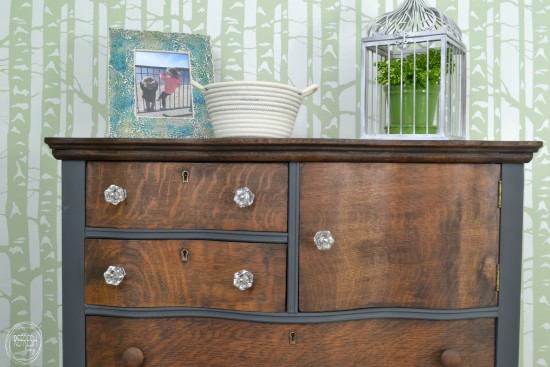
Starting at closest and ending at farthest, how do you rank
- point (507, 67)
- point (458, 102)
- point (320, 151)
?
point (320, 151), point (458, 102), point (507, 67)

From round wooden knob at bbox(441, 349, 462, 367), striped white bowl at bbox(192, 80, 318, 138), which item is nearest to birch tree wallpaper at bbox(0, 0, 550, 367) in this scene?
striped white bowl at bbox(192, 80, 318, 138)

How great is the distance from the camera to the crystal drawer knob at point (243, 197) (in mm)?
1124

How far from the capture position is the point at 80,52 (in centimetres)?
175

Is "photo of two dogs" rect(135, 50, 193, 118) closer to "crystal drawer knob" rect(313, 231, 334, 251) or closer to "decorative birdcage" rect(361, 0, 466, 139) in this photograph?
"decorative birdcage" rect(361, 0, 466, 139)

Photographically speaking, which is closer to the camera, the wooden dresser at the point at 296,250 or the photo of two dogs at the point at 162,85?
the wooden dresser at the point at 296,250

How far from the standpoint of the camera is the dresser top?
43.1 inches

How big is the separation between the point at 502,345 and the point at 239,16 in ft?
4.13

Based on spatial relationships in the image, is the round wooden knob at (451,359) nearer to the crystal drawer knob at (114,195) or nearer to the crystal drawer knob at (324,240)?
the crystal drawer knob at (324,240)

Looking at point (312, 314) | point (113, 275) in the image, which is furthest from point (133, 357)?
→ point (312, 314)

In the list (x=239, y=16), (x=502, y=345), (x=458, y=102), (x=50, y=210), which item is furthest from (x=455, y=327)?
(x=50, y=210)

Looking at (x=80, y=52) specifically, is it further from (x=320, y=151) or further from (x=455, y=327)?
(x=455, y=327)

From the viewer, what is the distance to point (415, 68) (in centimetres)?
134

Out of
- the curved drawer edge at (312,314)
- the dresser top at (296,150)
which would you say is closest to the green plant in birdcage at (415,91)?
the dresser top at (296,150)

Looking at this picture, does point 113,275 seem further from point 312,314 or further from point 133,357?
point 312,314
